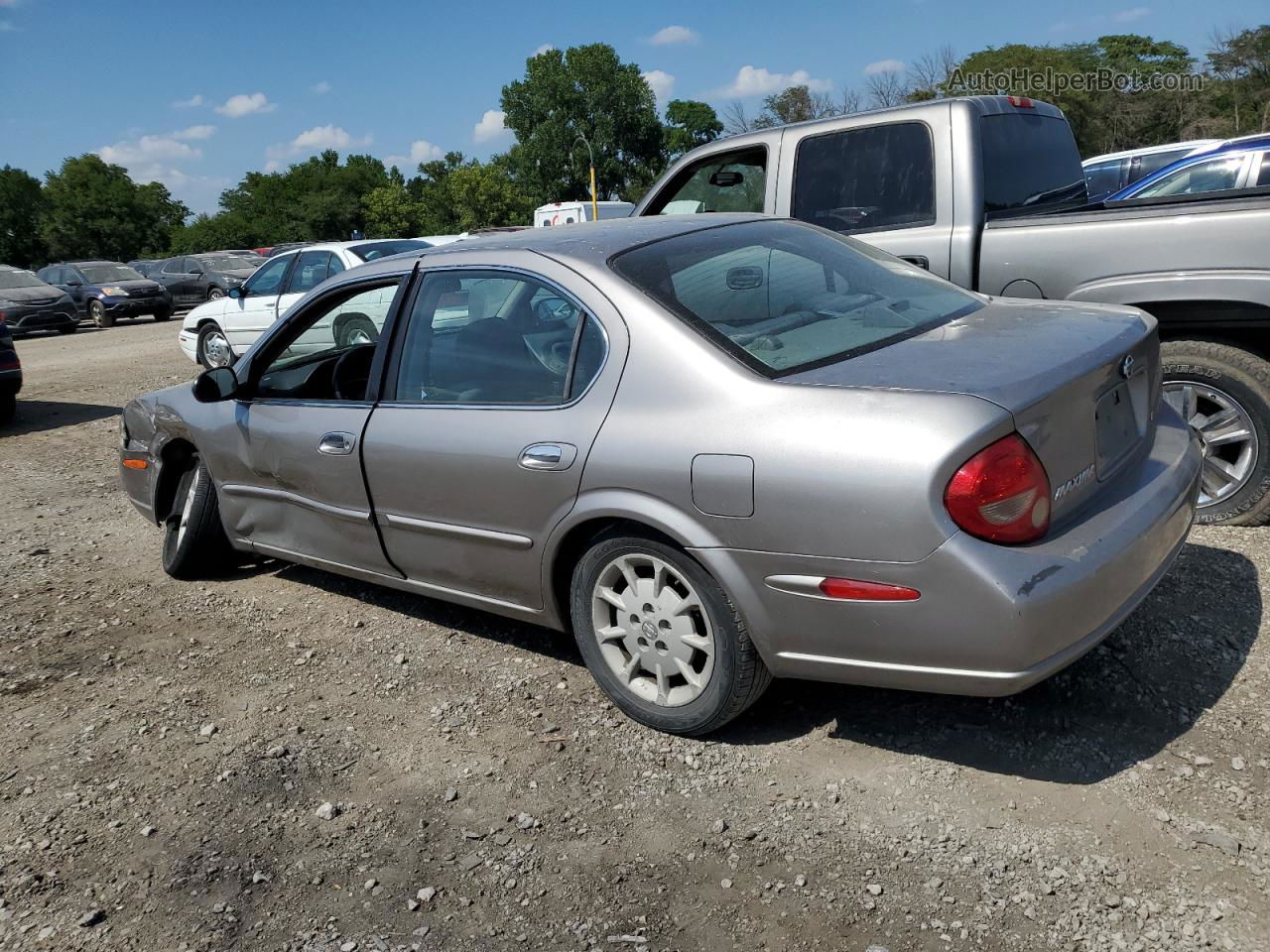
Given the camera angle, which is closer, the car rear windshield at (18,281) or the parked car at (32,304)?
the parked car at (32,304)

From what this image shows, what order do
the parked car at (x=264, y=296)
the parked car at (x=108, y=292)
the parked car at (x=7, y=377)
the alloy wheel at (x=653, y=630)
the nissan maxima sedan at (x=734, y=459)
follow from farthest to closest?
the parked car at (x=108, y=292), the parked car at (x=264, y=296), the parked car at (x=7, y=377), the alloy wheel at (x=653, y=630), the nissan maxima sedan at (x=734, y=459)

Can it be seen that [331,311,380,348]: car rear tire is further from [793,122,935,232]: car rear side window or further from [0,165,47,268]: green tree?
[0,165,47,268]: green tree

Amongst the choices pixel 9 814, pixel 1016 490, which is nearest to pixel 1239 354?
pixel 1016 490

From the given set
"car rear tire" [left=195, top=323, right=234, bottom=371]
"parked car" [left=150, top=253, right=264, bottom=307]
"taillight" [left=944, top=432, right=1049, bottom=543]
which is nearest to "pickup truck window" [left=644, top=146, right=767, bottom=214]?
"taillight" [left=944, top=432, right=1049, bottom=543]

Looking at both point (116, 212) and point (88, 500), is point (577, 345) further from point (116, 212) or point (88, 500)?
A: point (116, 212)

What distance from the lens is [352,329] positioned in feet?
15.7

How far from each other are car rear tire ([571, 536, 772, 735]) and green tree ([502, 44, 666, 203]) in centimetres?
7679

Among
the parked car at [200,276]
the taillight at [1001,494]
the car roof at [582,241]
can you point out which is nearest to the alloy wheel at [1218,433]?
the car roof at [582,241]

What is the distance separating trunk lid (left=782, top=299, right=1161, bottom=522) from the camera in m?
2.79

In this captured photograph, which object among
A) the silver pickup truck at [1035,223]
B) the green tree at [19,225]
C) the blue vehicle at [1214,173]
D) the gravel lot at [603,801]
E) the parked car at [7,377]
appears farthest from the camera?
the green tree at [19,225]

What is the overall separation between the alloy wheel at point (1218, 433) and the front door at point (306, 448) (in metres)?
3.42

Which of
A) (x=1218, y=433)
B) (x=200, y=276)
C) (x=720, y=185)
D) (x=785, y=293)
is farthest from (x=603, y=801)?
(x=200, y=276)

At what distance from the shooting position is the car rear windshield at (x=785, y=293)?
323 cm

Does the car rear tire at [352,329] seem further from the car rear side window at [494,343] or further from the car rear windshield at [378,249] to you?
the car rear windshield at [378,249]
